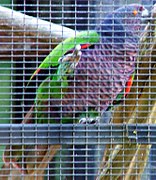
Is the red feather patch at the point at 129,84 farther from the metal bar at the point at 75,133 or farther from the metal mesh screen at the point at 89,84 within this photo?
the metal bar at the point at 75,133

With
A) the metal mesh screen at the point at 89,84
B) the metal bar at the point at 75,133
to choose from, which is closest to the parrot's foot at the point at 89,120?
the metal mesh screen at the point at 89,84

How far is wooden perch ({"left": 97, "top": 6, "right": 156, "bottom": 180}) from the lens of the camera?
2.60ft

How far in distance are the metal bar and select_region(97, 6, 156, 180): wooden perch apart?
53 millimetres

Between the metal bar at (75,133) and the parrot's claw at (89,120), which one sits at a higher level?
the metal bar at (75,133)

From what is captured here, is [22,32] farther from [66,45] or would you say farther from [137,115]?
[137,115]

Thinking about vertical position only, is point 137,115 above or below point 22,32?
below

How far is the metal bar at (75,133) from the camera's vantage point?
71cm

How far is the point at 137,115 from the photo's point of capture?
0.80m

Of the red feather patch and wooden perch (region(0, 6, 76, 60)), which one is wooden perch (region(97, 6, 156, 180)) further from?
wooden perch (region(0, 6, 76, 60))

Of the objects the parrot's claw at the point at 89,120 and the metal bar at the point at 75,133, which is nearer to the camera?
the metal bar at the point at 75,133

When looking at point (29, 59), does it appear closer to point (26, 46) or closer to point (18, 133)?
point (26, 46)

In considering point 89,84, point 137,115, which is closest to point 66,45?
point 89,84

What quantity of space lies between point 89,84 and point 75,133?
0.50 ft

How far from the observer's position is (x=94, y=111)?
875mm
